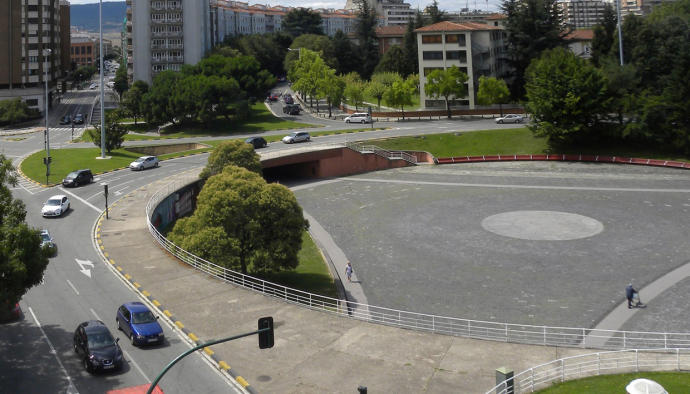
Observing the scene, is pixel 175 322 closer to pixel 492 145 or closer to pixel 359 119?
pixel 492 145

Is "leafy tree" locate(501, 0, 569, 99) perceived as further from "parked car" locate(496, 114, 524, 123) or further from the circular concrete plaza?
the circular concrete plaza

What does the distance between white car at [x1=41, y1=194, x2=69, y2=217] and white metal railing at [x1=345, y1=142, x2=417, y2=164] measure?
36.4 m

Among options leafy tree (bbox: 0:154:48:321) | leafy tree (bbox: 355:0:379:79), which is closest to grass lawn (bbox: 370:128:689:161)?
leafy tree (bbox: 0:154:48:321)

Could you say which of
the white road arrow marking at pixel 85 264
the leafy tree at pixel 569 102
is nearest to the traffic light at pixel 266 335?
the white road arrow marking at pixel 85 264

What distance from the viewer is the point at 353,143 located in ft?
271

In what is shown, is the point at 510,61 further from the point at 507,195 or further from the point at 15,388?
the point at 15,388

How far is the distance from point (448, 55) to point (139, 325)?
9337 centimetres

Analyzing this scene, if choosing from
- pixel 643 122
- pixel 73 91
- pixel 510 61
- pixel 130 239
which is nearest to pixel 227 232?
pixel 130 239

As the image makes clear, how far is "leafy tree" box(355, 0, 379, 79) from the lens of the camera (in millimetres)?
155000

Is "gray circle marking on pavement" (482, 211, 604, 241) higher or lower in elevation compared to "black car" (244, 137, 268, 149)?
lower

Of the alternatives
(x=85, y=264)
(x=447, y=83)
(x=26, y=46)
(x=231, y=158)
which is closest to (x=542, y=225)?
(x=231, y=158)

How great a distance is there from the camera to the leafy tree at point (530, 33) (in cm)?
11544

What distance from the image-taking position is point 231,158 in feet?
199

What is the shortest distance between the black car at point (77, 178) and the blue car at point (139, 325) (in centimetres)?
3872
